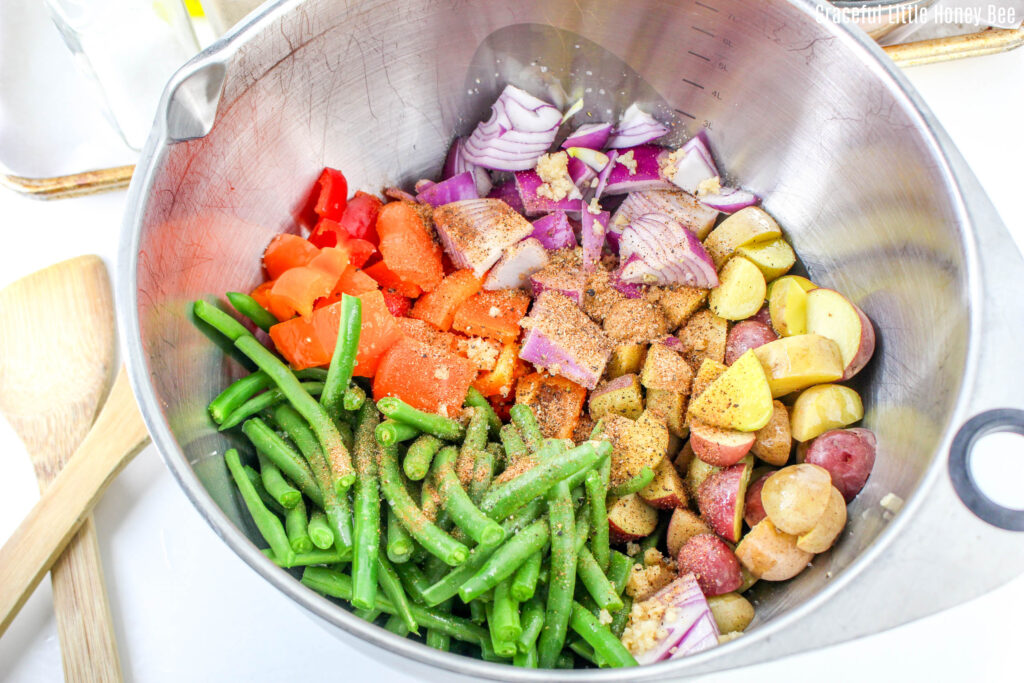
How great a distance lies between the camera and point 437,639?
4.15ft

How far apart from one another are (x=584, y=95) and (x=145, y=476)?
1540 mm

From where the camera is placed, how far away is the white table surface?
1500 millimetres

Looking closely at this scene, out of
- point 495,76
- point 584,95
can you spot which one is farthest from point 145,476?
point 584,95

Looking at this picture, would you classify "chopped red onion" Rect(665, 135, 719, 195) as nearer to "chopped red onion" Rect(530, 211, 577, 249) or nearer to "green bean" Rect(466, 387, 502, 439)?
"chopped red onion" Rect(530, 211, 577, 249)

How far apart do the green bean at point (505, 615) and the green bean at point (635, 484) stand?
1.10ft

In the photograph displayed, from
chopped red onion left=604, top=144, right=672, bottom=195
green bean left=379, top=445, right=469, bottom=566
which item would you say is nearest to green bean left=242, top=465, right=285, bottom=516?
green bean left=379, top=445, right=469, bottom=566

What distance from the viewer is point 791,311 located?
1608 mm

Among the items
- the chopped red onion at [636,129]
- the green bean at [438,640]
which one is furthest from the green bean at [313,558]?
the chopped red onion at [636,129]

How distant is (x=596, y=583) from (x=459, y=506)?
12.0 inches

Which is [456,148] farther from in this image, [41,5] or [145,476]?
[41,5]

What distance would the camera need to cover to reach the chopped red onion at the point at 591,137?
1854mm

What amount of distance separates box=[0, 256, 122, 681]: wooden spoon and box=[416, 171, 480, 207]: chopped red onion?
919mm

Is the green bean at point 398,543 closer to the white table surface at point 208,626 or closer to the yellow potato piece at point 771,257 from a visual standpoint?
the white table surface at point 208,626

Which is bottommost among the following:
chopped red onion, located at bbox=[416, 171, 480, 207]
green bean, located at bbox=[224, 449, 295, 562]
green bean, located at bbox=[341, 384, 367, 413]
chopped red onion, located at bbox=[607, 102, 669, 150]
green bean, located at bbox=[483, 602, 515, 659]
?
green bean, located at bbox=[483, 602, 515, 659]
